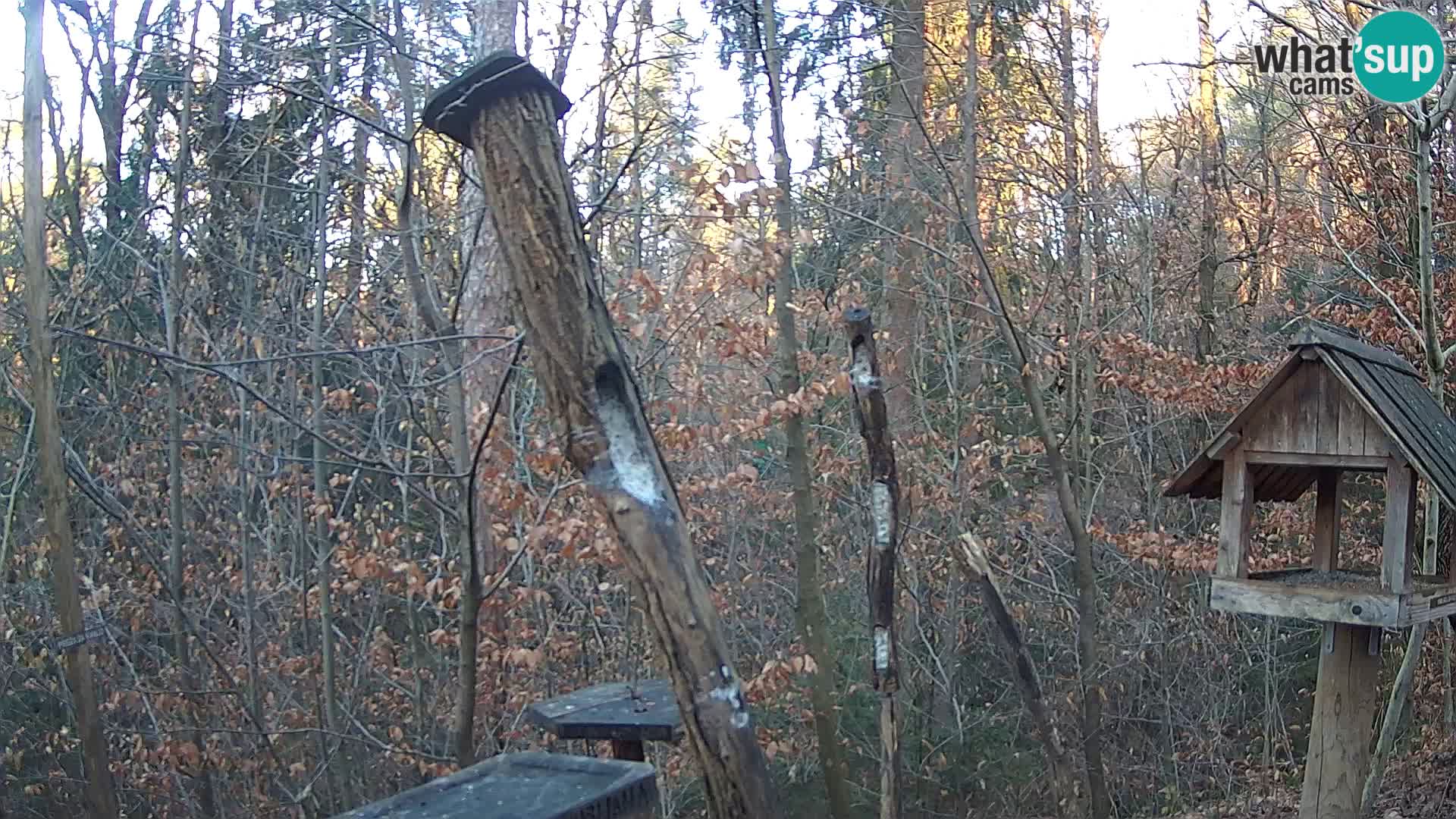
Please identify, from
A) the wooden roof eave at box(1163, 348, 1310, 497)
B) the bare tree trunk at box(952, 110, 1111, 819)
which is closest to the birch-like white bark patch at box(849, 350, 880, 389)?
the wooden roof eave at box(1163, 348, 1310, 497)

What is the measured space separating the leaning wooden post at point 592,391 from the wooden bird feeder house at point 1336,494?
7.29ft

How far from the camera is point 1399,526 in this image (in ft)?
13.5

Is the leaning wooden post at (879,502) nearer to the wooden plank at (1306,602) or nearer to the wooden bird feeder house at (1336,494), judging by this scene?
the wooden bird feeder house at (1336,494)

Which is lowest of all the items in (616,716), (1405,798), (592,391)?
(1405,798)

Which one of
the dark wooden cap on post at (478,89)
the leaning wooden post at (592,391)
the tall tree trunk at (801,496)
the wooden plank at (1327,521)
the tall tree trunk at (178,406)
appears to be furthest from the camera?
the tall tree trunk at (801,496)

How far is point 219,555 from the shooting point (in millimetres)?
8312

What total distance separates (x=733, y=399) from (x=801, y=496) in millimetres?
883

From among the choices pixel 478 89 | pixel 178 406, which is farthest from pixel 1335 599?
pixel 178 406

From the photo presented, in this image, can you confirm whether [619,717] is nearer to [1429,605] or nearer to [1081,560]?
[1429,605]

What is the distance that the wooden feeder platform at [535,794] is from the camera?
2.83 meters

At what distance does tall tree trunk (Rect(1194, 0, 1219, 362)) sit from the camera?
9.26 metres

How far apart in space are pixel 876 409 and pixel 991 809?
548 centimetres

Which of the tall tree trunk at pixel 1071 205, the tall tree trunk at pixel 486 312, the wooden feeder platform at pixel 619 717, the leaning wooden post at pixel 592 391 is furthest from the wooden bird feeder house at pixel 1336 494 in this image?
the tall tree trunk at pixel 1071 205

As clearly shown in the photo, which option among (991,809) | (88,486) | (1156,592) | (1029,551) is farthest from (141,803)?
(1156,592)
